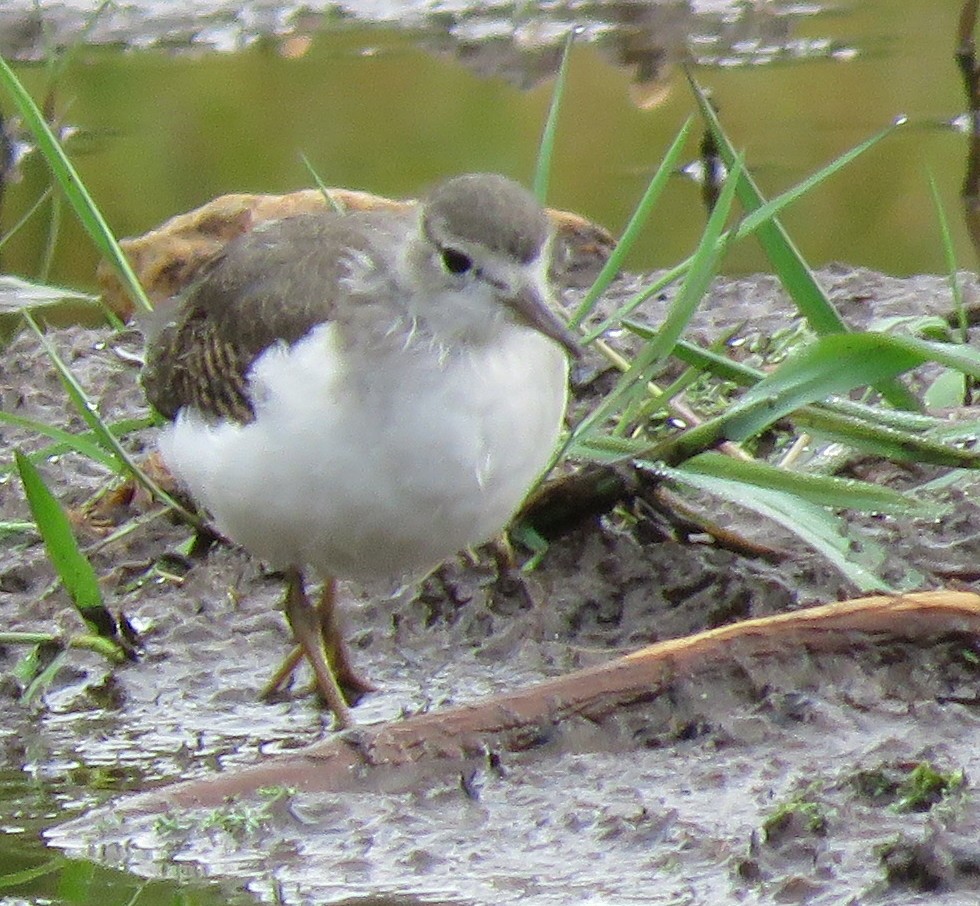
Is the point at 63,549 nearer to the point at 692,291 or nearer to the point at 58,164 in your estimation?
the point at 58,164

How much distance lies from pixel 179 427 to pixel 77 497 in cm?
141

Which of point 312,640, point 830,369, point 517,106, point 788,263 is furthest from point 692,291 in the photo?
point 517,106

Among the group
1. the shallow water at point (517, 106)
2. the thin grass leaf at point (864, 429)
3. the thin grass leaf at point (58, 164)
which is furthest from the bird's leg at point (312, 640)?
the shallow water at point (517, 106)

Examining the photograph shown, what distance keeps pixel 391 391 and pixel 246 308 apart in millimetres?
647

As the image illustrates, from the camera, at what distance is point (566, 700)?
420 cm

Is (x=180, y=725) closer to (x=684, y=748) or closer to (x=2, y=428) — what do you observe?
(x=684, y=748)

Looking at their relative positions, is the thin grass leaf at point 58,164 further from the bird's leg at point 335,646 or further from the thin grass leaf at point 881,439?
the thin grass leaf at point 881,439

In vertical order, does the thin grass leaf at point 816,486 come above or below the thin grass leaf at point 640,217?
below

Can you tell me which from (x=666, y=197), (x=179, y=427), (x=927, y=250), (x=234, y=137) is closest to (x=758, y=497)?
(x=179, y=427)

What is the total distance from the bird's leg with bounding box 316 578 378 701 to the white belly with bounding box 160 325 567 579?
1.81 feet

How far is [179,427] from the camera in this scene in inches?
191

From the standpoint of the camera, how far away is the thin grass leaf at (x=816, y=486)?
461 centimetres

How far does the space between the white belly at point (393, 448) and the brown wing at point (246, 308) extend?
0.11m

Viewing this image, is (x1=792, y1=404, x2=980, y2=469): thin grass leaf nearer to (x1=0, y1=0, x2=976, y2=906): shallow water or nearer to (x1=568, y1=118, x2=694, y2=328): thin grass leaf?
(x1=0, y1=0, x2=976, y2=906): shallow water
